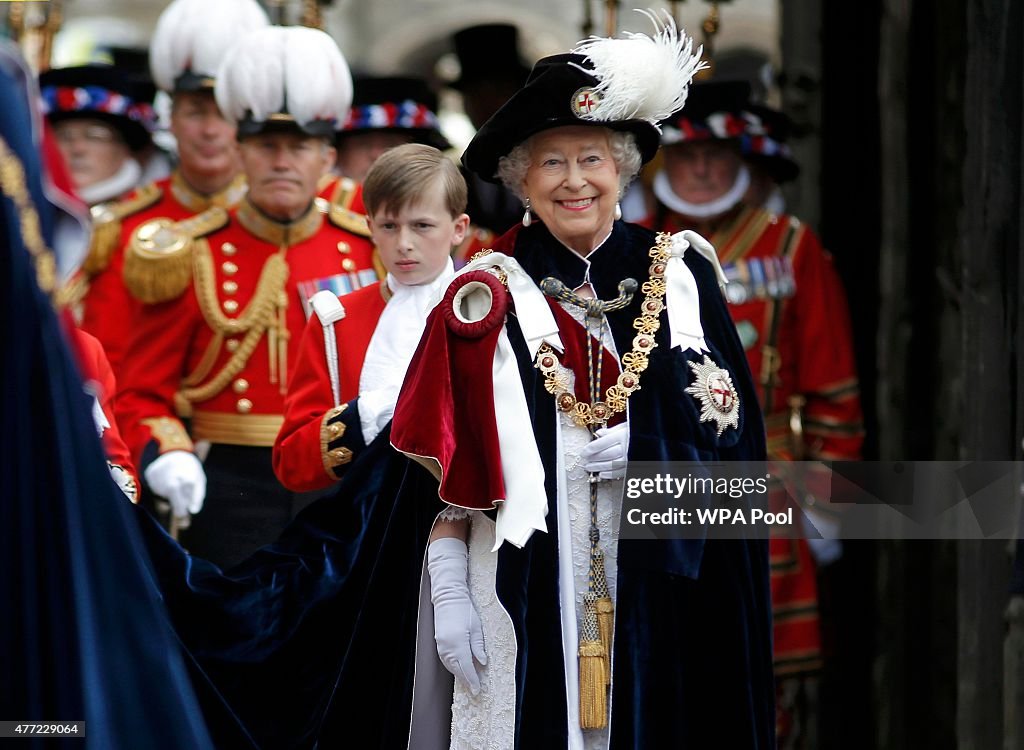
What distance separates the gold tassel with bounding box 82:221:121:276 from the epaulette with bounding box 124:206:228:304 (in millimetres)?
279

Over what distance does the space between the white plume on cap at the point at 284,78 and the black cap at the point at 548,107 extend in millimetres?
1581

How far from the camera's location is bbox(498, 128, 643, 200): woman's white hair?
4555 millimetres

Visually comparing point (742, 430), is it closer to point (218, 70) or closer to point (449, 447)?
point (449, 447)

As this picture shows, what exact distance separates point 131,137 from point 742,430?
11.9 feet

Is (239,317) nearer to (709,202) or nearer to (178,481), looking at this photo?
(178,481)

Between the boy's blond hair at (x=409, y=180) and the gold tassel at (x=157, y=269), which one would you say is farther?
the gold tassel at (x=157, y=269)

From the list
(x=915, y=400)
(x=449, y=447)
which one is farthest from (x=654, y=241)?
(x=915, y=400)

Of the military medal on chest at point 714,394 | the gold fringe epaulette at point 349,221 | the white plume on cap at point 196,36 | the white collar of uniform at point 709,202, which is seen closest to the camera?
the military medal on chest at point 714,394

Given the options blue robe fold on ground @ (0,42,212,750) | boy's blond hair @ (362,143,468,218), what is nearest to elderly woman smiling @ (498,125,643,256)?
boy's blond hair @ (362,143,468,218)

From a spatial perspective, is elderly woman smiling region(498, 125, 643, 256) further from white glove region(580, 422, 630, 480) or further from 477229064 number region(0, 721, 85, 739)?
477229064 number region(0, 721, 85, 739)

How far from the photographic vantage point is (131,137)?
7395 millimetres

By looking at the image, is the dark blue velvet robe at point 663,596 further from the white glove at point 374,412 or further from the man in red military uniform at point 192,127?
the man in red military uniform at point 192,127

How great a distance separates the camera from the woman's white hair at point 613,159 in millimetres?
4555

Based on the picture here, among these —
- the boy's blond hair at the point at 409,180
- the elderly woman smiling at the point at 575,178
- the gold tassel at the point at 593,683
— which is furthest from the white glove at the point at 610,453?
the boy's blond hair at the point at 409,180
